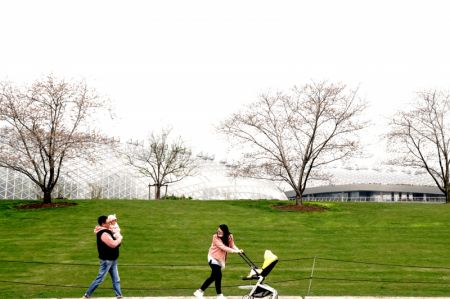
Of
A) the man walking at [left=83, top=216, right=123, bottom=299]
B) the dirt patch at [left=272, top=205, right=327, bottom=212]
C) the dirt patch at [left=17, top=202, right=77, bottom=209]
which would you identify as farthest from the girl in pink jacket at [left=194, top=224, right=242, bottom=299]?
the dirt patch at [left=17, top=202, right=77, bottom=209]

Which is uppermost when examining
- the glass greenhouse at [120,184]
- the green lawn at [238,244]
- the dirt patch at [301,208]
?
the glass greenhouse at [120,184]

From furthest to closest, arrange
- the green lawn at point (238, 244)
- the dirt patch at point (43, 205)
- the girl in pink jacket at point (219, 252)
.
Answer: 1. the dirt patch at point (43, 205)
2. the green lawn at point (238, 244)
3. the girl in pink jacket at point (219, 252)

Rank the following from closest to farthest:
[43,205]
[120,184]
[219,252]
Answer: [219,252], [43,205], [120,184]

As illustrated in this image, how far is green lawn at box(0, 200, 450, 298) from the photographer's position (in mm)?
14203

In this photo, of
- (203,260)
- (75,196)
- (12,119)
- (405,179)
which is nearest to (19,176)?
(75,196)

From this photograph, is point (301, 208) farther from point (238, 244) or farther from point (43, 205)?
point (43, 205)

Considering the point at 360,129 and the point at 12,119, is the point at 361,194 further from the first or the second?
the point at 12,119

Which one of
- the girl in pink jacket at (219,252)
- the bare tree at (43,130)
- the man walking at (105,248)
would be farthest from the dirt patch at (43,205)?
the girl in pink jacket at (219,252)

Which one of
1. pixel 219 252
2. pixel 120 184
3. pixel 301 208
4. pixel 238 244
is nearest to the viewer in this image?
pixel 219 252

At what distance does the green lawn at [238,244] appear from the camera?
14203 mm

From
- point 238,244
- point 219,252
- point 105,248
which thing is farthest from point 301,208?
point 105,248

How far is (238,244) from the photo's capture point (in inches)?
821

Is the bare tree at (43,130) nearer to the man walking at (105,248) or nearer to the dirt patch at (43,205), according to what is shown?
the dirt patch at (43,205)

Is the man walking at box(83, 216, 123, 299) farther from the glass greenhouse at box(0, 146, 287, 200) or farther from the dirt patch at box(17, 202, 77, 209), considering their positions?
the glass greenhouse at box(0, 146, 287, 200)
